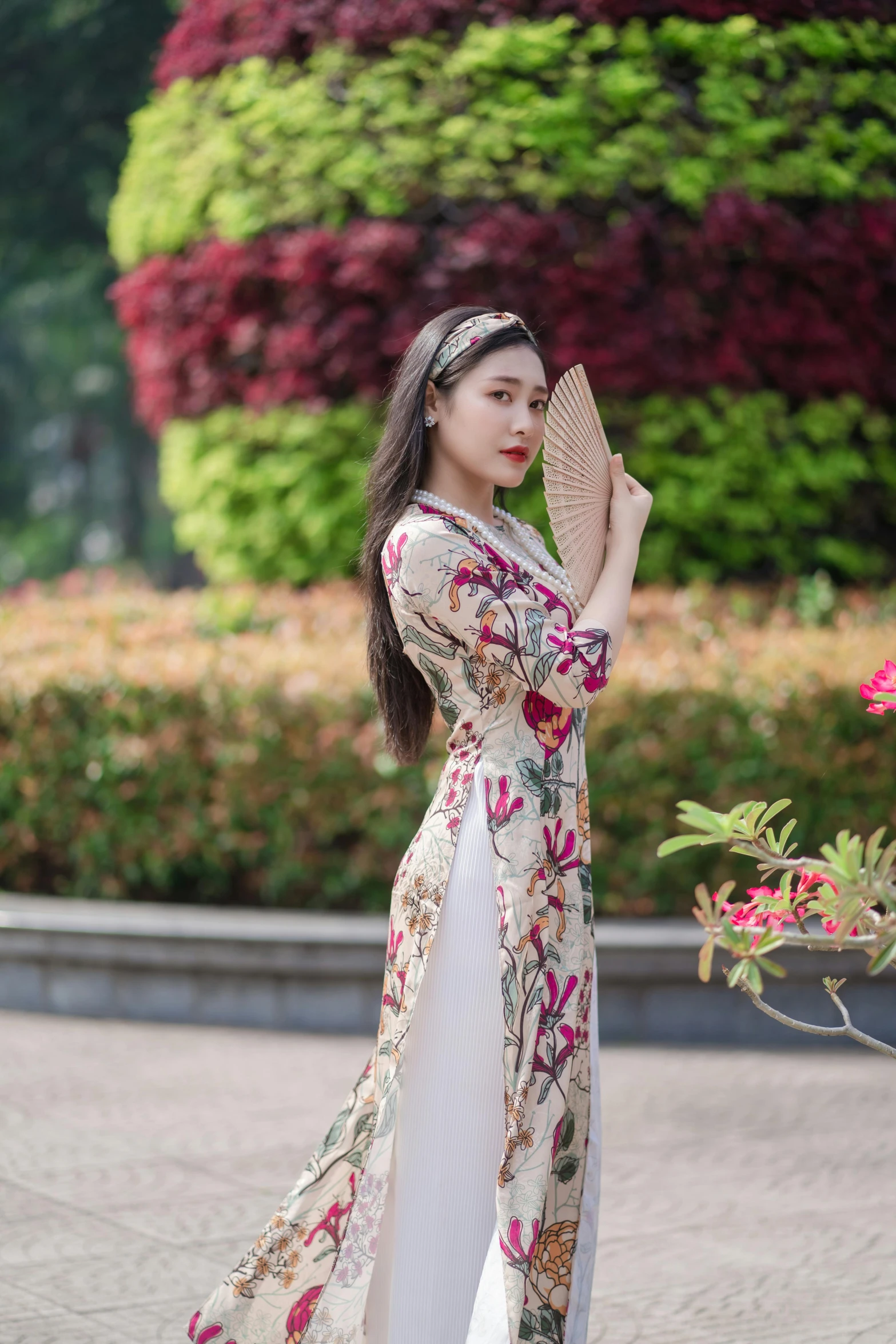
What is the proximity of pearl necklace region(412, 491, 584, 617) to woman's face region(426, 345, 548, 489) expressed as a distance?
75 mm

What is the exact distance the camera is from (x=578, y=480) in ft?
8.27

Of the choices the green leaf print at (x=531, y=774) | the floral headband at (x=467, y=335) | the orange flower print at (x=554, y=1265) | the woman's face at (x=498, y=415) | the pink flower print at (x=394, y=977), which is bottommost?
the orange flower print at (x=554, y=1265)

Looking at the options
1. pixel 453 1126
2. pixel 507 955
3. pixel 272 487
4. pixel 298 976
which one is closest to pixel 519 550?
pixel 507 955

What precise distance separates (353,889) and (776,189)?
3719 millimetres

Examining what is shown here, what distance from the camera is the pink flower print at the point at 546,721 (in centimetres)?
248

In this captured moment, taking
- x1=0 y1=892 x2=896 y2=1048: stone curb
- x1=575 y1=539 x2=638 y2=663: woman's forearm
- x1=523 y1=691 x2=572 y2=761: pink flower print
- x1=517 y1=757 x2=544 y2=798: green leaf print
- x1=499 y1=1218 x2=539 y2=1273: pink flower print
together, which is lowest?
x1=0 y1=892 x2=896 y2=1048: stone curb

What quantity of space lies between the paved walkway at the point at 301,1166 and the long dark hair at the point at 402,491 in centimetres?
126

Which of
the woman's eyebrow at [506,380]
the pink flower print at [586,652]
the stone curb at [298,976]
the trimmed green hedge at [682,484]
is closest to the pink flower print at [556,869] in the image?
the pink flower print at [586,652]

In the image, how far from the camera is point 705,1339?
298 cm

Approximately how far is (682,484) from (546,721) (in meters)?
4.96

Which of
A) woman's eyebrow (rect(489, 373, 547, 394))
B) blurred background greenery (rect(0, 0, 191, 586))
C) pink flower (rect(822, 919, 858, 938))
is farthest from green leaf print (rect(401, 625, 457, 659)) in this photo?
blurred background greenery (rect(0, 0, 191, 586))

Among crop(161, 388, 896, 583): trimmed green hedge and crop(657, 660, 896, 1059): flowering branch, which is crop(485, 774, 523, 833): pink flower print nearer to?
crop(657, 660, 896, 1059): flowering branch

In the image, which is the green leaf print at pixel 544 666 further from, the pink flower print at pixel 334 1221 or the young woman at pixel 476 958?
the pink flower print at pixel 334 1221

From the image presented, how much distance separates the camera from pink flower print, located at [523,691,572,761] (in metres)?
2.48
